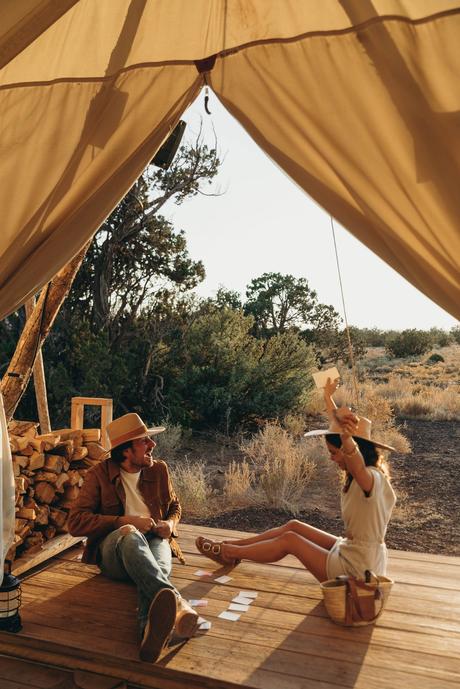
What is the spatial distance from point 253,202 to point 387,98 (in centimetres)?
A: 1399

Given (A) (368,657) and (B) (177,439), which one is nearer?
(A) (368,657)

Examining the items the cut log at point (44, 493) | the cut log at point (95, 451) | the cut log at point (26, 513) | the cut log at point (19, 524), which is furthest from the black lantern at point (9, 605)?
the cut log at point (95, 451)

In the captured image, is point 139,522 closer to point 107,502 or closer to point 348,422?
point 107,502

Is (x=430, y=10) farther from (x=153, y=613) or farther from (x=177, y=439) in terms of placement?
(x=177, y=439)

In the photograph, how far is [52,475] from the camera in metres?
4.15

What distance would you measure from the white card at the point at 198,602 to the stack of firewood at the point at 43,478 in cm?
109

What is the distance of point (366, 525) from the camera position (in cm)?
305

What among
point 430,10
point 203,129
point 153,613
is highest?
point 203,129

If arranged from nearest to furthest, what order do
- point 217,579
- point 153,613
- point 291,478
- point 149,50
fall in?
point 153,613 → point 149,50 → point 217,579 → point 291,478

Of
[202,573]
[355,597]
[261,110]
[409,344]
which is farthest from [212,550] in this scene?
[409,344]

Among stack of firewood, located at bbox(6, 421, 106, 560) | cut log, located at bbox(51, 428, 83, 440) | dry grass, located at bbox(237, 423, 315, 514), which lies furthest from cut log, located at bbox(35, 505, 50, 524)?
dry grass, located at bbox(237, 423, 315, 514)

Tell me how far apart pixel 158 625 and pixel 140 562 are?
0.33 meters

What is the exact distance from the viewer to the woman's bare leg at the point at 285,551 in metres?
3.30

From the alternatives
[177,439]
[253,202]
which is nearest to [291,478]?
[177,439]
